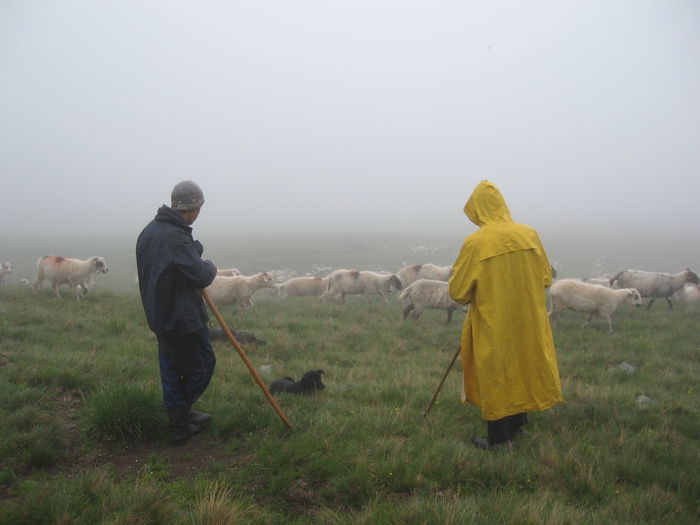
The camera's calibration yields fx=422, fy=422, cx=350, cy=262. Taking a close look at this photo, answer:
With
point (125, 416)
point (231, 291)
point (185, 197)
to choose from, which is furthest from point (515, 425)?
point (231, 291)

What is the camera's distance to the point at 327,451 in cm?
401

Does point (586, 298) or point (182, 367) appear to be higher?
point (182, 367)

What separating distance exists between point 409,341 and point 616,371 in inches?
169

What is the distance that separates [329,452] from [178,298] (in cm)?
206

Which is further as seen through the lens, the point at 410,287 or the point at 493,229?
the point at 410,287

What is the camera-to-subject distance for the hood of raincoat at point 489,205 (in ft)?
15.3

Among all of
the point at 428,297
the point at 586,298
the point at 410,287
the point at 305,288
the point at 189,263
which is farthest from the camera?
the point at 305,288

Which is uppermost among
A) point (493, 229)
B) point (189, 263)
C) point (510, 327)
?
point (493, 229)

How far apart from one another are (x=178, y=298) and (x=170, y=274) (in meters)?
0.25

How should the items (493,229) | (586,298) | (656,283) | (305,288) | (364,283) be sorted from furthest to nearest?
(305,288) → (364,283) → (656,283) → (586,298) → (493,229)

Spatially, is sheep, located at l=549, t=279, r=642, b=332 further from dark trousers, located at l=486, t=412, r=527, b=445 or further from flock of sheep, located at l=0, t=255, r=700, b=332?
dark trousers, located at l=486, t=412, r=527, b=445

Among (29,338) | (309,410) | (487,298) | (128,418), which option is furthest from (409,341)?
(29,338)

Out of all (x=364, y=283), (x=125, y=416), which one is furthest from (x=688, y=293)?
(x=125, y=416)

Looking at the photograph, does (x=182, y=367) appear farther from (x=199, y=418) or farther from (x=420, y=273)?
(x=420, y=273)
